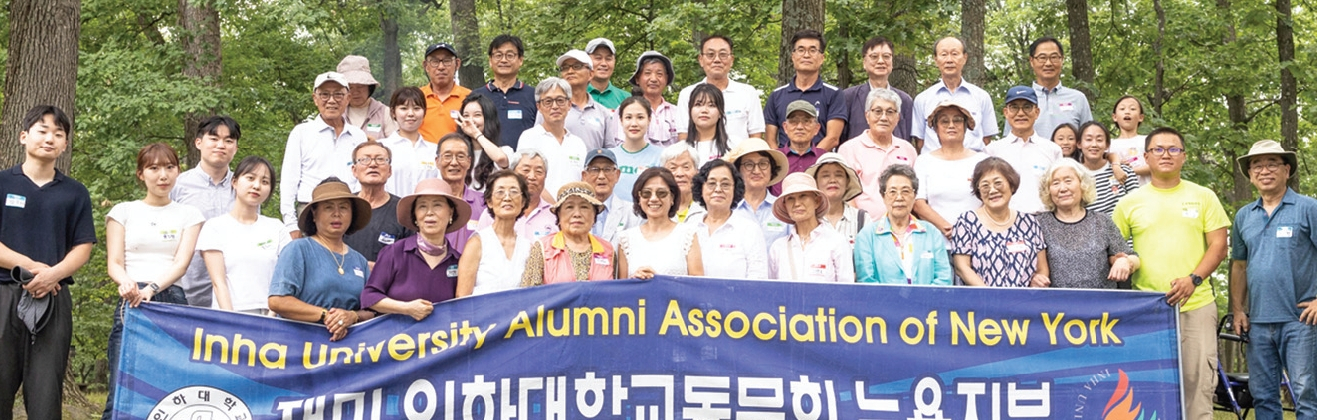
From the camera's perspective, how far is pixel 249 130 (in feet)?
60.8

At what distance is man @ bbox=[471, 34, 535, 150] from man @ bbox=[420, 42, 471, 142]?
0.21 m

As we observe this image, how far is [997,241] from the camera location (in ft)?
22.1

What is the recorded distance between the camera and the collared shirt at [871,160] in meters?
7.61

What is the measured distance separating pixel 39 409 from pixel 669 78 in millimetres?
4833

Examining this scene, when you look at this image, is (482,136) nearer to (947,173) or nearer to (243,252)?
(243,252)

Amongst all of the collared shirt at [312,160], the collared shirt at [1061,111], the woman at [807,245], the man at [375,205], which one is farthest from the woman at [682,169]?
the collared shirt at [1061,111]

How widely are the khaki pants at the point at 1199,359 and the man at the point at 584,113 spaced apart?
4.06 meters

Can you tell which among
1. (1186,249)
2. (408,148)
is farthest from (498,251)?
(1186,249)

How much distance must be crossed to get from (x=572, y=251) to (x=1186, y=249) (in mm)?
3578

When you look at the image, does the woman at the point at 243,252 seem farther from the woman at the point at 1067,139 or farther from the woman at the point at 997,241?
the woman at the point at 1067,139

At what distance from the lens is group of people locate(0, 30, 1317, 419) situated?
640cm

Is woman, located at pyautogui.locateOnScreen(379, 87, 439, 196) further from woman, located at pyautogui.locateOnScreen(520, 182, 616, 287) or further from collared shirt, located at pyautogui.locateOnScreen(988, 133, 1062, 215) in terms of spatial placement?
collared shirt, located at pyautogui.locateOnScreen(988, 133, 1062, 215)

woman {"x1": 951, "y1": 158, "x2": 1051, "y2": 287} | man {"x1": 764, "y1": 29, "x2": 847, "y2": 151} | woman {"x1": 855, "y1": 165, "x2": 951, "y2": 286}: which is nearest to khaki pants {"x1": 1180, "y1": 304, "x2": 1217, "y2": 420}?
woman {"x1": 951, "y1": 158, "x2": 1051, "y2": 287}

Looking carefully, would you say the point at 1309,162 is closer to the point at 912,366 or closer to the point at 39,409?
the point at 912,366
